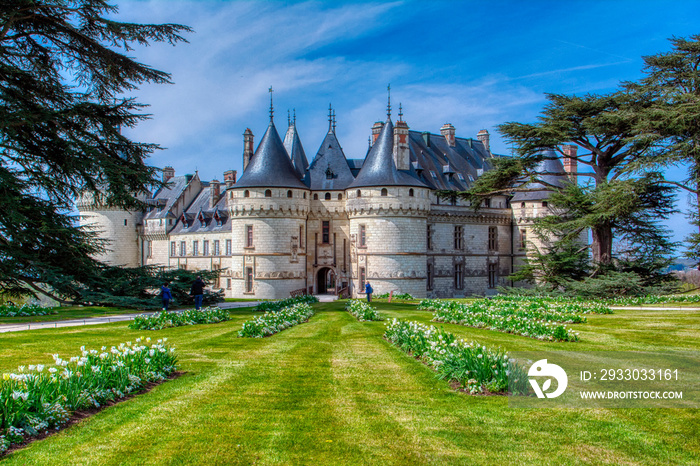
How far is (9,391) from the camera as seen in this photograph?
6.37 metres

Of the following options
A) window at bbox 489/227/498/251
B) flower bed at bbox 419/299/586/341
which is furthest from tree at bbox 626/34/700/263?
window at bbox 489/227/498/251

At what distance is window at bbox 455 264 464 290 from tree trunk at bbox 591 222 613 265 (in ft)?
50.0

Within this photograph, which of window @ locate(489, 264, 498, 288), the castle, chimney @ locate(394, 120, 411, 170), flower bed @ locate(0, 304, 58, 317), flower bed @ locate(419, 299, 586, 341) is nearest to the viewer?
flower bed @ locate(419, 299, 586, 341)

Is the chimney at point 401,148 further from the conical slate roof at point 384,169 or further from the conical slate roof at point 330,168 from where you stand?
the conical slate roof at point 330,168

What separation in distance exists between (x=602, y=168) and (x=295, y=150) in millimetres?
22260

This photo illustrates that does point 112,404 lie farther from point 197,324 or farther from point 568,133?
point 568,133

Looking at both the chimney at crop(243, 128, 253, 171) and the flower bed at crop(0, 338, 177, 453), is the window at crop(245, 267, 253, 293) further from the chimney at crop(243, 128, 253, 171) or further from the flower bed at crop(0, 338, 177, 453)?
the flower bed at crop(0, 338, 177, 453)

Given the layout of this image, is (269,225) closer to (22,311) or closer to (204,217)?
(204,217)

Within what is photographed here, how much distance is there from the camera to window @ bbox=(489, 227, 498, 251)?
47912 millimetres

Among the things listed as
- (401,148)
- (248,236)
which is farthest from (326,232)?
(401,148)

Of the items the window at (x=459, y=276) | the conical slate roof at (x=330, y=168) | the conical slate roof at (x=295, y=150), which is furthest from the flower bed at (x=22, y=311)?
the window at (x=459, y=276)

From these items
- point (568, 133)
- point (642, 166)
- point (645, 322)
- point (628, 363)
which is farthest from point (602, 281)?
point (628, 363)

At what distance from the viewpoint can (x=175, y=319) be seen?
17.3 m

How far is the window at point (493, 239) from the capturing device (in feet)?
157
